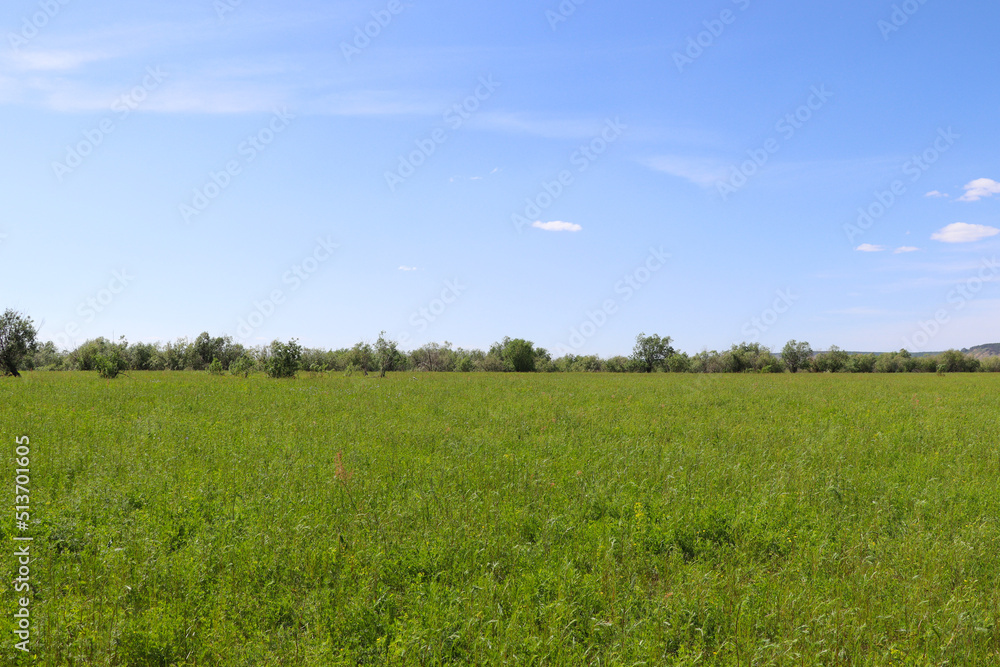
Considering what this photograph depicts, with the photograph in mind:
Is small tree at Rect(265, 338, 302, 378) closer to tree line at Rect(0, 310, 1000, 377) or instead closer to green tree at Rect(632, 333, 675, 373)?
tree line at Rect(0, 310, 1000, 377)

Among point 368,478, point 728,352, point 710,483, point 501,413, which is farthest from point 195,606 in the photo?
point 728,352

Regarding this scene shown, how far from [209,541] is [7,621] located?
5.45 feet

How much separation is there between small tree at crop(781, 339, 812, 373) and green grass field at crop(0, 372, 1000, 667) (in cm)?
10491

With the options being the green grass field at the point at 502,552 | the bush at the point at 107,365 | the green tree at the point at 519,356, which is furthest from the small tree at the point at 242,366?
the green tree at the point at 519,356

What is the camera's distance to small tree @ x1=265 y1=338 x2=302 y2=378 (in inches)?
1421

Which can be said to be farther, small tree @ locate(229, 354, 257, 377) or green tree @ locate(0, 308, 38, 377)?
small tree @ locate(229, 354, 257, 377)

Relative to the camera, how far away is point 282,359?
36.3m

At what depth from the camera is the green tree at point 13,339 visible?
31312 millimetres

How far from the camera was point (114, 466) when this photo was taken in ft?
26.7

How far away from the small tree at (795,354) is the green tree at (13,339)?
11214 centimetres

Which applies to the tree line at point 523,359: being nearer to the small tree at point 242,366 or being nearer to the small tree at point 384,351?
the small tree at point 384,351

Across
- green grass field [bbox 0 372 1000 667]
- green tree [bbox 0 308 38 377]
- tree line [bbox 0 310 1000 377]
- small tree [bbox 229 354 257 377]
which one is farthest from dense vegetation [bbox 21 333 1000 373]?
green grass field [bbox 0 372 1000 667]

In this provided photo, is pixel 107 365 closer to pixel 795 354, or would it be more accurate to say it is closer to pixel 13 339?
pixel 13 339

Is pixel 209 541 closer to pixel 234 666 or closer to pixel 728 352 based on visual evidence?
pixel 234 666
